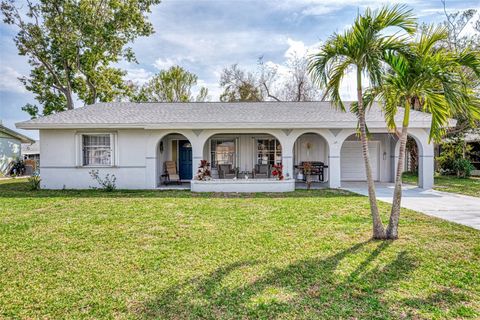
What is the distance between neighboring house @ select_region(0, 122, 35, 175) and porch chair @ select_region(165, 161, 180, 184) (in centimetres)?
1650

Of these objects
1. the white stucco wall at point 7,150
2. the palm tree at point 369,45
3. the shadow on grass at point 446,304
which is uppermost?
the palm tree at point 369,45

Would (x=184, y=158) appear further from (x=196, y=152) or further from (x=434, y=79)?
(x=434, y=79)

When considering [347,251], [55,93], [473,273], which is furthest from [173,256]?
[55,93]

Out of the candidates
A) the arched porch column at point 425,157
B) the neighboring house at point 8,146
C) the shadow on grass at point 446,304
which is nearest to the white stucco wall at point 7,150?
the neighboring house at point 8,146

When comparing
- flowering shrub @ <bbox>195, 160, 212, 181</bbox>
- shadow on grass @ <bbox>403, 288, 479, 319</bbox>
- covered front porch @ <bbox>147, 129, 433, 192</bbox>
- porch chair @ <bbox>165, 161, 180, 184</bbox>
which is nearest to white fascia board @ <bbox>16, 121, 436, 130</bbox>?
flowering shrub @ <bbox>195, 160, 212, 181</bbox>

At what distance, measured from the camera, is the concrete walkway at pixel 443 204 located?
289 inches

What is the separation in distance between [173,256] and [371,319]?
3.04 metres

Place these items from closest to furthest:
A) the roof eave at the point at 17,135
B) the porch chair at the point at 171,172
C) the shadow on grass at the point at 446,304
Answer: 1. the shadow on grass at the point at 446,304
2. the porch chair at the point at 171,172
3. the roof eave at the point at 17,135

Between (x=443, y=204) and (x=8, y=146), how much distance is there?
2925 centimetres

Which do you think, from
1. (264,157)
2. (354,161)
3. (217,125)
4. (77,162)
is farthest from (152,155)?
(354,161)

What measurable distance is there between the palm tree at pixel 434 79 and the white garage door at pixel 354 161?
10.3 meters

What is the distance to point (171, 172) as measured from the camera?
1475 centimetres

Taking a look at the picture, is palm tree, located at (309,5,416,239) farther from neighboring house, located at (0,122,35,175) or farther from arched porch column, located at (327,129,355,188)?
neighboring house, located at (0,122,35,175)

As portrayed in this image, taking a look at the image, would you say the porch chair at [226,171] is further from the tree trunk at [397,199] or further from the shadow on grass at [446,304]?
the shadow on grass at [446,304]
